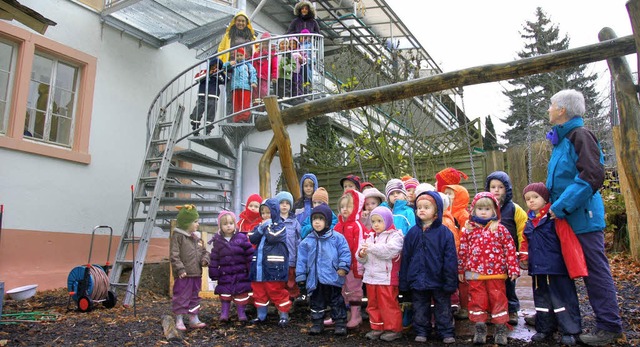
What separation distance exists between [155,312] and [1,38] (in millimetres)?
4726

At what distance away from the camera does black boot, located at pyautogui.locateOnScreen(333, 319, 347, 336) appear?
184 inches

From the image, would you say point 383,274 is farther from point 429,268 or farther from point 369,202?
point 369,202

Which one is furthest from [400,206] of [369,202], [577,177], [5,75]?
[5,75]

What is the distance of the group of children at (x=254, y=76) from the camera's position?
27.7 feet

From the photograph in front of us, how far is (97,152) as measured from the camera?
27.7ft

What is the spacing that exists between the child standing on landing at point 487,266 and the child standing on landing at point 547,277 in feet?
0.59

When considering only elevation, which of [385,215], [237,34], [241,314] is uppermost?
[237,34]

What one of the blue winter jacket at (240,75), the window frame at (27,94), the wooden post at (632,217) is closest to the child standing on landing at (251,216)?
the blue winter jacket at (240,75)

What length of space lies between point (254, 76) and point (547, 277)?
19.6 feet

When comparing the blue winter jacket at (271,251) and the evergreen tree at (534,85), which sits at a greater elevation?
the evergreen tree at (534,85)

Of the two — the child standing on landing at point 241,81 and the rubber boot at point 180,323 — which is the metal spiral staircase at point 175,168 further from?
the rubber boot at point 180,323

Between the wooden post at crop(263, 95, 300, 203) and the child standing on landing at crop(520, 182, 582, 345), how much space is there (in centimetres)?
382

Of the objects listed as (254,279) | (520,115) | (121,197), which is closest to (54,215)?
(121,197)

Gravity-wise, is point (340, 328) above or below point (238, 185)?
below
